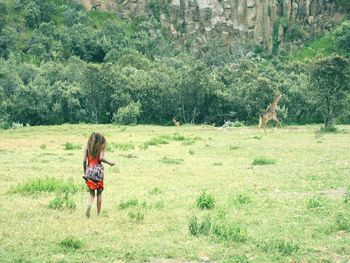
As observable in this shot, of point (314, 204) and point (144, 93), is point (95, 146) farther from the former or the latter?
point (144, 93)

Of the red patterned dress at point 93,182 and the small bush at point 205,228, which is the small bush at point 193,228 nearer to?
the small bush at point 205,228

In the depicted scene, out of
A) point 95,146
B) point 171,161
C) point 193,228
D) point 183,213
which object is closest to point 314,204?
point 183,213

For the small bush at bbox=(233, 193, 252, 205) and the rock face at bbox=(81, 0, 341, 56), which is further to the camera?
the rock face at bbox=(81, 0, 341, 56)

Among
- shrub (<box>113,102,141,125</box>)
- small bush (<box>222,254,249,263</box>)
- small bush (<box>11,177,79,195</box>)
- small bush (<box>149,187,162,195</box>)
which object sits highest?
small bush (<box>222,254,249,263</box>)

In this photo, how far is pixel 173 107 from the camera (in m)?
78.4

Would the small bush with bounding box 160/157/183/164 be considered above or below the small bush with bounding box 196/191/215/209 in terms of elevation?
below

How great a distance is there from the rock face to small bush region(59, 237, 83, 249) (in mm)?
114678

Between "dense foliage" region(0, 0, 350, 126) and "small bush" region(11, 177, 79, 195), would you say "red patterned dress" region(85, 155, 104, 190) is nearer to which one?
"small bush" region(11, 177, 79, 195)

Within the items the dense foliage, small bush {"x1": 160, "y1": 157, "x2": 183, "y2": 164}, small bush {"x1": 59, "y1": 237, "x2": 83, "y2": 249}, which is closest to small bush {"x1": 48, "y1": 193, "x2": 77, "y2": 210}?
small bush {"x1": 59, "y1": 237, "x2": 83, "y2": 249}

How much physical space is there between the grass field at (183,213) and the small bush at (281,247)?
18mm

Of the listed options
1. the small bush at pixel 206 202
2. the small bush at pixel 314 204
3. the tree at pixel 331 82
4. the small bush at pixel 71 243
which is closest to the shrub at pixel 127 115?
the tree at pixel 331 82

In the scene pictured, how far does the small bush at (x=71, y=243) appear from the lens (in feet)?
32.5

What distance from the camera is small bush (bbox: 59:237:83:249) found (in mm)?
9898

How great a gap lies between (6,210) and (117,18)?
406 feet
